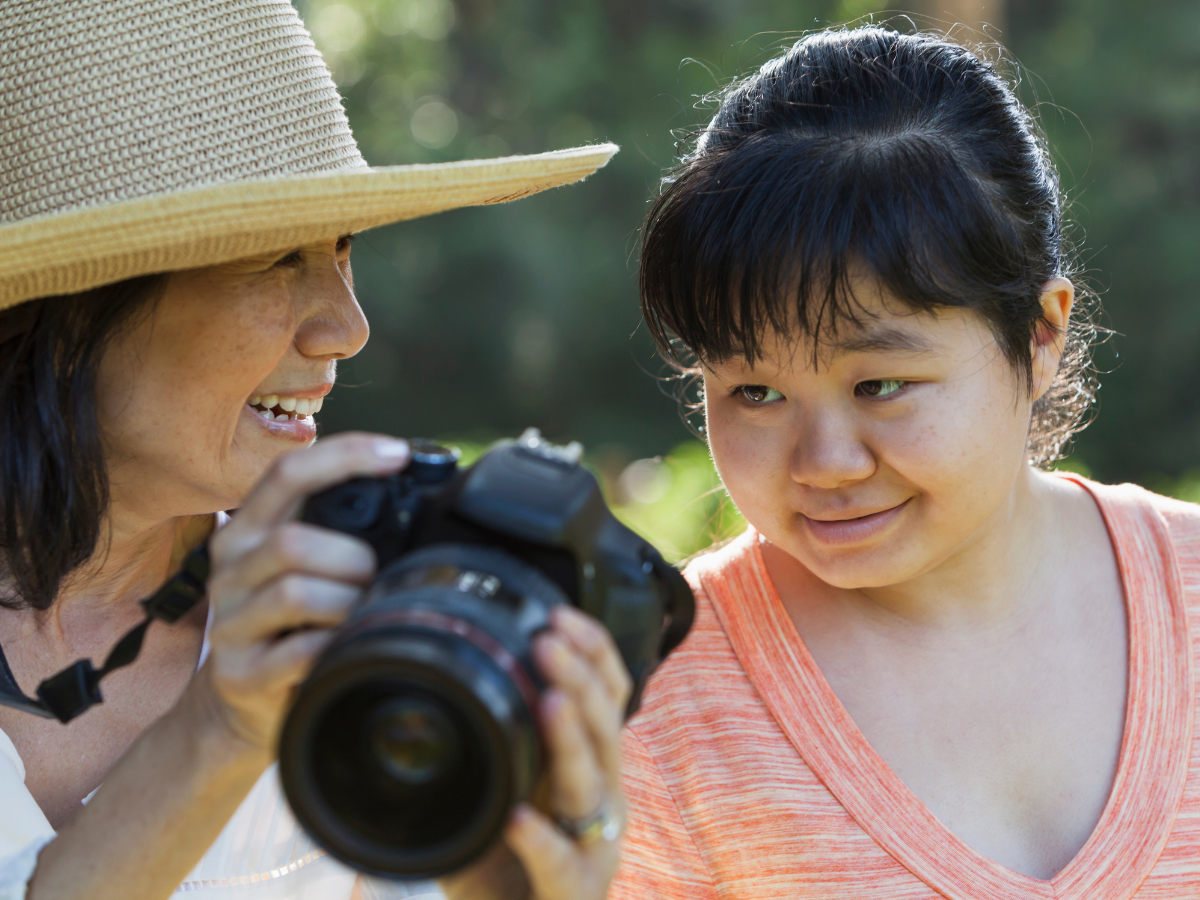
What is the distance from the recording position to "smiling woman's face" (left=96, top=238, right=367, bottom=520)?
55.1 inches

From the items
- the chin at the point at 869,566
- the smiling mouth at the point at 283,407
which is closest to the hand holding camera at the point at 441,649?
the chin at the point at 869,566

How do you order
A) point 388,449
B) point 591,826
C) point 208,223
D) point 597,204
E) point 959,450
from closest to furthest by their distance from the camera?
point 591,826 → point 388,449 → point 208,223 → point 959,450 → point 597,204

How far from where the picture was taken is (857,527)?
1.38 meters

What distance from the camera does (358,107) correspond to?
1105 cm

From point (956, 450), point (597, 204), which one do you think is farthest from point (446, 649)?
point (597, 204)

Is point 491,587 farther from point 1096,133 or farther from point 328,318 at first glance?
point 1096,133

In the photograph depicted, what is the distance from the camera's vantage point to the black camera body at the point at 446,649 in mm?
852

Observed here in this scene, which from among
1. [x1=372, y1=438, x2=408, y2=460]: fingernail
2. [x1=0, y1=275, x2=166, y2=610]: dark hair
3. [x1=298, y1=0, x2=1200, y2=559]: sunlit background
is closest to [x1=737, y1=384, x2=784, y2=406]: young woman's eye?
[x1=372, y1=438, x2=408, y2=460]: fingernail

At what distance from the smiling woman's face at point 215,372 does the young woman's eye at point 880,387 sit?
0.67m

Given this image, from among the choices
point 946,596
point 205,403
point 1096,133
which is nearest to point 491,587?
point 205,403

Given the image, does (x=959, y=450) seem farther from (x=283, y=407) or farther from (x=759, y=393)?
(x=283, y=407)

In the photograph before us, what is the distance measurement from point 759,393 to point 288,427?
0.62 m

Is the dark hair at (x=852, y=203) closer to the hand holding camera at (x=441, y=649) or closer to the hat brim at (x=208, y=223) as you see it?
the hat brim at (x=208, y=223)

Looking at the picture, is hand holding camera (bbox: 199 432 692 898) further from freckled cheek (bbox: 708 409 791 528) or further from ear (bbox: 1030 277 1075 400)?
ear (bbox: 1030 277 1075 400)
